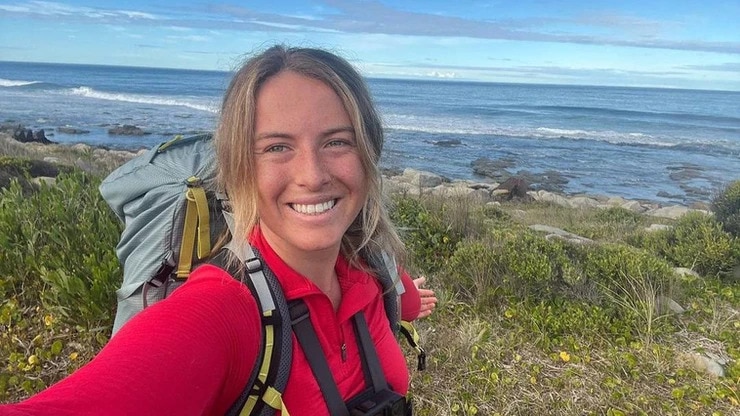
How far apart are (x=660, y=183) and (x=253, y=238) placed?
2415 cm

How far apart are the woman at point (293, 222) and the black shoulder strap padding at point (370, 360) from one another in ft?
0.07

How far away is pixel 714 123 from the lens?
45.1 metres

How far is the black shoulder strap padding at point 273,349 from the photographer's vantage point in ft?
4.57

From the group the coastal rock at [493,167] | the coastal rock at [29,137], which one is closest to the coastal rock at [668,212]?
the coastal rock at [493,167]

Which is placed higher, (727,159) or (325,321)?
(325,321)

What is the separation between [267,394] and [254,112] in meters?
0.77

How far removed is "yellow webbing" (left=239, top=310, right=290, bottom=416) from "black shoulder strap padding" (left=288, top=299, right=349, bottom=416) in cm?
11

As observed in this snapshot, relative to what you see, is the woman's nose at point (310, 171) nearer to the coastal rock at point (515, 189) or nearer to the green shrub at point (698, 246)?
the green shrub at point (698, 246)

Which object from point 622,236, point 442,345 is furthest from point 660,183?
point 442,345

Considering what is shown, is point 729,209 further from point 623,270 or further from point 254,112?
point 254,112

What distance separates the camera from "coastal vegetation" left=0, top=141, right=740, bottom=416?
339cm

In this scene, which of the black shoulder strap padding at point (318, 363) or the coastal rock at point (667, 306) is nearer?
the black shoulder strap padding at point (318, 363)

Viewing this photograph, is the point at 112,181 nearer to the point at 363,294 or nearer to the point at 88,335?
the point at 363,294

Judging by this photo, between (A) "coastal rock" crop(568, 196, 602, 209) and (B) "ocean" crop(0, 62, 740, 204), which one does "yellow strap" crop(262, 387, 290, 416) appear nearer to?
(B) "ocean" crop(0, 62, 740, 204)
